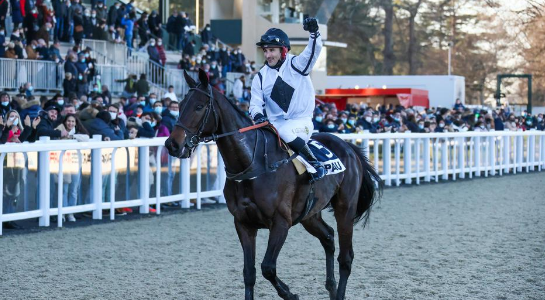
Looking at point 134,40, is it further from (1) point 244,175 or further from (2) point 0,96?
(1) point 244,175

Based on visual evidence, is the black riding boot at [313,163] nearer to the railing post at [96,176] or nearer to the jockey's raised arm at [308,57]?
the jockey's raised arm at [308,57]

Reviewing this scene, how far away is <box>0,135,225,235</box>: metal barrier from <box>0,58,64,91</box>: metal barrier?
644cm

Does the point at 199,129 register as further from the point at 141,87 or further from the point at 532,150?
the point at 532,150

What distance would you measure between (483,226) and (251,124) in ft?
18.6

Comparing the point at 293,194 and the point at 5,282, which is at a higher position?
the point at 293,194

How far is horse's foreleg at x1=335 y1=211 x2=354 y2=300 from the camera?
6246 millimetres

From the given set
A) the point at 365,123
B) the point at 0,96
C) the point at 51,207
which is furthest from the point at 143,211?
the point at 365,123

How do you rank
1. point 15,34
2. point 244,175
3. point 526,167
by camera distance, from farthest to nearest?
point 526,167 < point 15,34 < point 244,175

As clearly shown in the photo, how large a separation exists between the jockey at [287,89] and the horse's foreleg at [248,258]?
0.70 m

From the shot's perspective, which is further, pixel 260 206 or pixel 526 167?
pixel 526 167

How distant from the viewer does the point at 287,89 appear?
606cm

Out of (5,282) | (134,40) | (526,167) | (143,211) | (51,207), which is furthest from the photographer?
(134,40)

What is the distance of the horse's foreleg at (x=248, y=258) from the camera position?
5643 millimetres

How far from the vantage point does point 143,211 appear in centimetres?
1202
